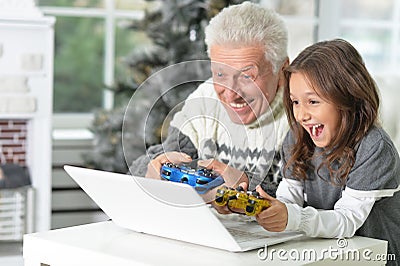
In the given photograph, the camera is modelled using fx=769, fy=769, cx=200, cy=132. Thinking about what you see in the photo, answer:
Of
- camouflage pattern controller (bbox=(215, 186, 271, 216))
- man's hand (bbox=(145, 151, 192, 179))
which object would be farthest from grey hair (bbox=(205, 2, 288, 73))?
camouflage pattern controller (bbox=(215, 186, 271, 216))

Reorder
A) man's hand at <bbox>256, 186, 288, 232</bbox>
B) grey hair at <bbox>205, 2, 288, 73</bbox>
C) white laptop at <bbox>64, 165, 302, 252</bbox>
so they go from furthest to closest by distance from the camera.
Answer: grey hair at <bbox>205, 2, 288, 73</bbox>
man's hand at <bbox>256, 186, 288, 232</bbox>
white laptop at <bbox>64, 165, 302, 252</bbox>

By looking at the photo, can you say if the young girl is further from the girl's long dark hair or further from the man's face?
the man's face

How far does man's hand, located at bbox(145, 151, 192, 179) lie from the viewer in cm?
139

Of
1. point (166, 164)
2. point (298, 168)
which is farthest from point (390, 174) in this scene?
point (166, 164)

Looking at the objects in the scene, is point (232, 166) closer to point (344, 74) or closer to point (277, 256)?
point (277, 256)

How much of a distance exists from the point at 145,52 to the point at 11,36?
0.68m

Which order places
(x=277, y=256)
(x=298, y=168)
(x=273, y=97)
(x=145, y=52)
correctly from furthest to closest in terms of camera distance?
(x=145, y=52)
(x=273, y=97)
(x=298, y=168)
(x=277, y=256)

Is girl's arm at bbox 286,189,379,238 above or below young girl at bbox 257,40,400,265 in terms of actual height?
below

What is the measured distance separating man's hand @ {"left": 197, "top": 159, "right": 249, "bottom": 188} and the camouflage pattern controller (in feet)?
0.08

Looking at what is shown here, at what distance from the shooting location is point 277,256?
4.16ft

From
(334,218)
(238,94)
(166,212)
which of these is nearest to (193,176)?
(166,212)

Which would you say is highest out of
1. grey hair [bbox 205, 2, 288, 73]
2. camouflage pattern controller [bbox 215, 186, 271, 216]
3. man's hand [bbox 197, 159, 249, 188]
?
grey hair [bbox 205, 2, 288, 73]

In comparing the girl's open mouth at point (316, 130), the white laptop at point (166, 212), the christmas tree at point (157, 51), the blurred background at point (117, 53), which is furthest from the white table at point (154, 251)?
the christmas tree at point (157, 51)

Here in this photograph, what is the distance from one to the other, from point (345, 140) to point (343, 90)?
0.10 metres
